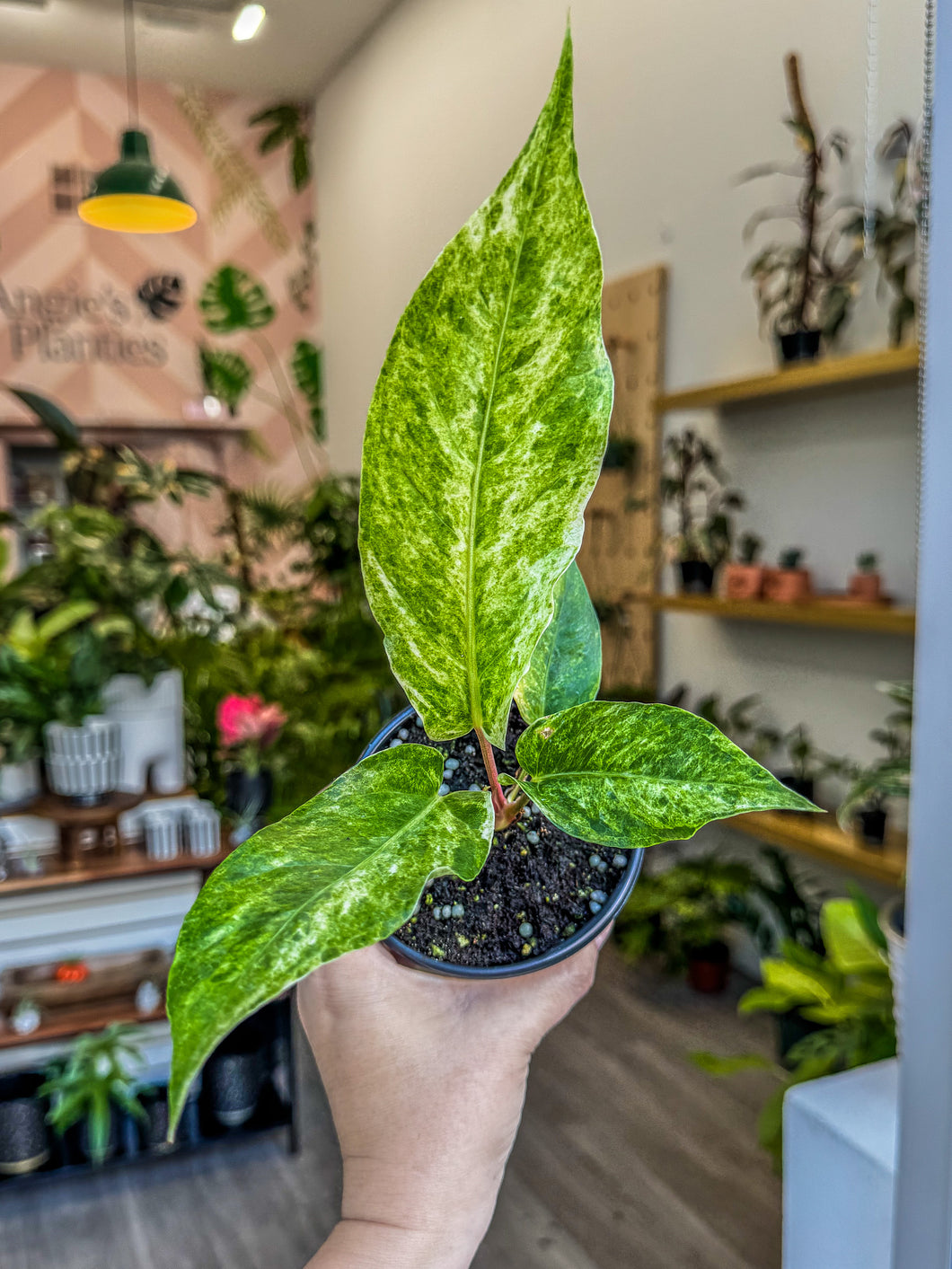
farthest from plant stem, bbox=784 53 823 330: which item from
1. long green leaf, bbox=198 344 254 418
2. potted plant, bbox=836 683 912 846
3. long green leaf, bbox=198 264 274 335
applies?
long green leaf, bbox=198 344 254 418

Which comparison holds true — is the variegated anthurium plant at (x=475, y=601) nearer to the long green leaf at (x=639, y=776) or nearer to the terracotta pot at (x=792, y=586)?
the long green leaf at (x=639, y=776)

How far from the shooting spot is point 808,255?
6.66 feet

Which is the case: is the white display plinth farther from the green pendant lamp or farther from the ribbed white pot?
the green pendant lamp

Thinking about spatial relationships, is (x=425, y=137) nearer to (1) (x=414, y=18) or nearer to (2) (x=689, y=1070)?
(1) (x=414, y=18)

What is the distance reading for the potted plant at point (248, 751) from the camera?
148 cm

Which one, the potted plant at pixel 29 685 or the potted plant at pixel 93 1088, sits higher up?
the potted plant at pixel 29 685

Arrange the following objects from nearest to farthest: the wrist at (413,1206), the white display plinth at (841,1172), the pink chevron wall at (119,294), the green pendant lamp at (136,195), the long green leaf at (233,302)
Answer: the wrist at (413,1206) < the white display plinth at (841,1172) < the green pendant lamp at (136,195) < the pink chevron wall at (119,294) < the long green leaf at (233,302)

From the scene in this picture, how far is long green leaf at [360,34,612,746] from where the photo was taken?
224 millimetres

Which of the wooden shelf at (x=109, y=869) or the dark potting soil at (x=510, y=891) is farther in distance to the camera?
the wooden shelf at (x=109, y=869)

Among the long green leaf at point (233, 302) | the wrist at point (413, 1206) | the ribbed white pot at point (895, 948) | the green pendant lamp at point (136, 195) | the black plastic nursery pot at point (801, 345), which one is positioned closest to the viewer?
the wrist at point (413, 1206)

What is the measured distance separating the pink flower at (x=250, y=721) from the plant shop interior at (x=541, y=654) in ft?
0.09

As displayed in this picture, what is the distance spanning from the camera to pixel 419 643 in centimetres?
28

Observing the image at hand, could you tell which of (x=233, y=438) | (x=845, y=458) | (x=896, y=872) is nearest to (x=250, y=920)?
(x=896, y=872)

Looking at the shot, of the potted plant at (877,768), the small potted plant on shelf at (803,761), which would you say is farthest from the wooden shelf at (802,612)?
the small potted plant on shelf at (803,761)
